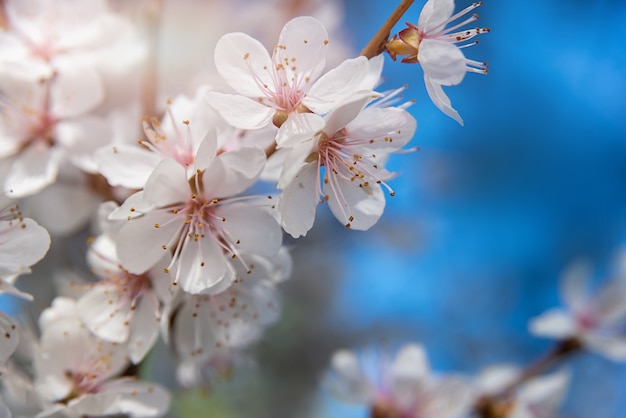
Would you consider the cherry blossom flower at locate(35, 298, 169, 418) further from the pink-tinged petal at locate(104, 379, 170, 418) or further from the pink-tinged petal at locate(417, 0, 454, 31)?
the pink-tinged petal at locate(417, 0, 454, 31)

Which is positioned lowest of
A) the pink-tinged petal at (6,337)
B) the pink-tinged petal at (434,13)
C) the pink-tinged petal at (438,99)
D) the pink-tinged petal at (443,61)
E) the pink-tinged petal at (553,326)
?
the pink-tinged petal at (6,337)

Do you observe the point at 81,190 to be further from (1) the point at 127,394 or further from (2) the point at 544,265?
(2) the point at 544,265

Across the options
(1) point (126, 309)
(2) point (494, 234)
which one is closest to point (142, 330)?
(1) point (126, 309)

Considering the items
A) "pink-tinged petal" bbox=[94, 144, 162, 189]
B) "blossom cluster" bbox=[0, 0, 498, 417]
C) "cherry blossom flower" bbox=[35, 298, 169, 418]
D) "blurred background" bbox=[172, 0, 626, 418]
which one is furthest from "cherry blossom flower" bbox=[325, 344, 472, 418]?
"blurred background" bbox=[172, 0, 626, 418]

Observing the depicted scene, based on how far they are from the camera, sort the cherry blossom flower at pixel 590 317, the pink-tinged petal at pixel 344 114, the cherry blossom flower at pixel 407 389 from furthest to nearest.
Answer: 1. the cherry blossom flower at pixel 590 317
2. the cherry blossom flower at pixel 407 389
3. the pink-tinged petal at pixel 344 114

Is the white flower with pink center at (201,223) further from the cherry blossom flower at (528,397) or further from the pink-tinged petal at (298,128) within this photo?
Answer: the cherry blossom flower at (528,397)

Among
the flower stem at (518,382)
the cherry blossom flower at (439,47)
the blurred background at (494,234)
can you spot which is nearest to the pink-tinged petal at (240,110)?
the cherry blossom flower at (439,47)

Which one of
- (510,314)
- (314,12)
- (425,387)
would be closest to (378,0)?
(314,12)
